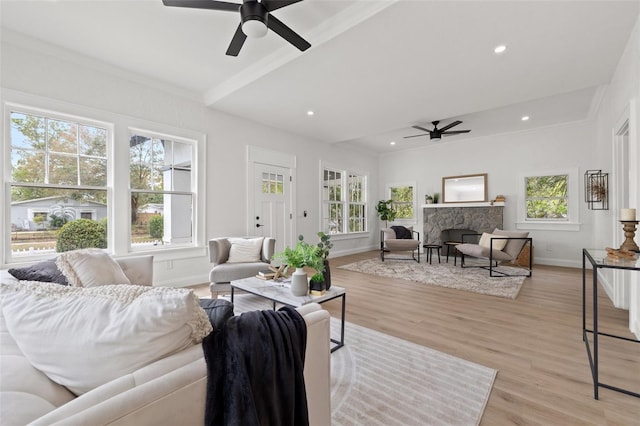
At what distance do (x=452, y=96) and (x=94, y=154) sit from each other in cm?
476

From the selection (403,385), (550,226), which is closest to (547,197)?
(550,226)

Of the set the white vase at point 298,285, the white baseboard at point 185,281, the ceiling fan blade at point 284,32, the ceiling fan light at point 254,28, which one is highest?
the ceiling fan blade at point 284,32

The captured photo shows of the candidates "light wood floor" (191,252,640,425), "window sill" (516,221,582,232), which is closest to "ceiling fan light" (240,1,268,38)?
"light wood floor" (191,252,640,425)

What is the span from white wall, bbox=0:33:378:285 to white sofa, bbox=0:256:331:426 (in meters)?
3.19

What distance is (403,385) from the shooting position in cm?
174

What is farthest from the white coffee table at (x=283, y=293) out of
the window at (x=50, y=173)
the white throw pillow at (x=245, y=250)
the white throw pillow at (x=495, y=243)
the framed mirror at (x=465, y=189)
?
the framed mirror at (x=465, y=189)

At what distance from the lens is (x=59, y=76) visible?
10.1 ft

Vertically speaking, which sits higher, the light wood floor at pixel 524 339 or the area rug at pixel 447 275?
the area rug at pixel 447 275

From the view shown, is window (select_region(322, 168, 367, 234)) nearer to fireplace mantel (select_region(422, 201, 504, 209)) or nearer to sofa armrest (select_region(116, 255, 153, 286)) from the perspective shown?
fireplace mantel (select_region(422, 201, 504, 209))

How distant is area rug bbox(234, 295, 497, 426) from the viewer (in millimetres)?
1481

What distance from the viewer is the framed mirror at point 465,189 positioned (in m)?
6.50

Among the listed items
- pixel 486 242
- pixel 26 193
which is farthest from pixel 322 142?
pixel 26 193

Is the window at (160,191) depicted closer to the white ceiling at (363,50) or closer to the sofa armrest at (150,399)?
the white ceiling at (363,50)

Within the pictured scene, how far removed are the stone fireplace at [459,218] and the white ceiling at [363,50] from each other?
8.33 ft
